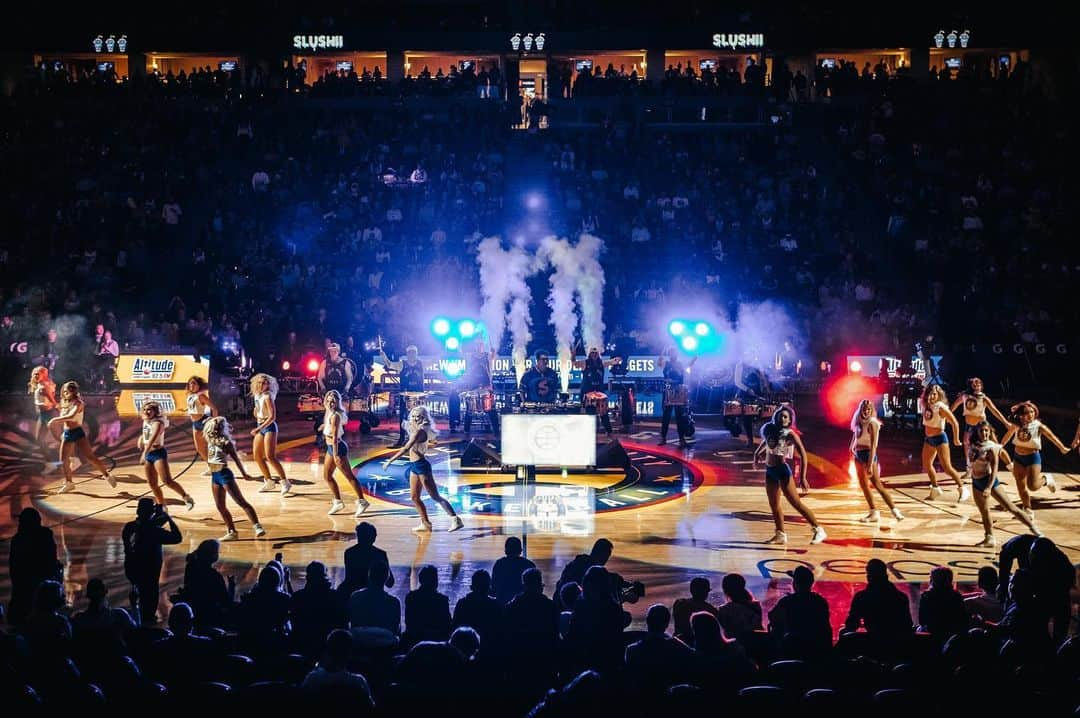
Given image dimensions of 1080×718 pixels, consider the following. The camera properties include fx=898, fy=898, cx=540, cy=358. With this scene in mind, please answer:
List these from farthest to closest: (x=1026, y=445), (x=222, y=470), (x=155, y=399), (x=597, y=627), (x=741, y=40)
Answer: (x=741, y=40)
(x=155, y=399)
(x=1026, y=445)
(x=222, y=470)
(x=597, y=627)

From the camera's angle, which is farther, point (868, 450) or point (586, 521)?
point (586, 521)

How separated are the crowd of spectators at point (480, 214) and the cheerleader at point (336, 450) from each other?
42.3 feet

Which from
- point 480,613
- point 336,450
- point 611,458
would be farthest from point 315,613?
point 611,458

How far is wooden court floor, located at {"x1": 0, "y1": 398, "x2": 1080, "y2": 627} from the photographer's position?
36.3 feet

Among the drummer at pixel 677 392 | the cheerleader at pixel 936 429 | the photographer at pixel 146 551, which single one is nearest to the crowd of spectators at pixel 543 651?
the photographer at pixel 146 551

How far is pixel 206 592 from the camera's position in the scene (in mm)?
8047

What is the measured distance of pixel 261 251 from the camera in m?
30.5

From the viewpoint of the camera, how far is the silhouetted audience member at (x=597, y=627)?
6750 millimetres

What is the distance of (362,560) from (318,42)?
3578 centimetres

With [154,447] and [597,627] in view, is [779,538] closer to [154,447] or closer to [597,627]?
[597,627]

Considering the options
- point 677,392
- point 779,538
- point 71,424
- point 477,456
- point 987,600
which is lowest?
point 779,538

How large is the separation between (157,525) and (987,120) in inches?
1385

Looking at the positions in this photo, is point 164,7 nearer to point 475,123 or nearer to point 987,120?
point 475,123

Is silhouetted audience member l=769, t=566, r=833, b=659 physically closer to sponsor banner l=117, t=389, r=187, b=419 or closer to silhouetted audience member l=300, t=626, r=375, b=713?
silhouetted audience member l=300, t=626, r=375, b=713
